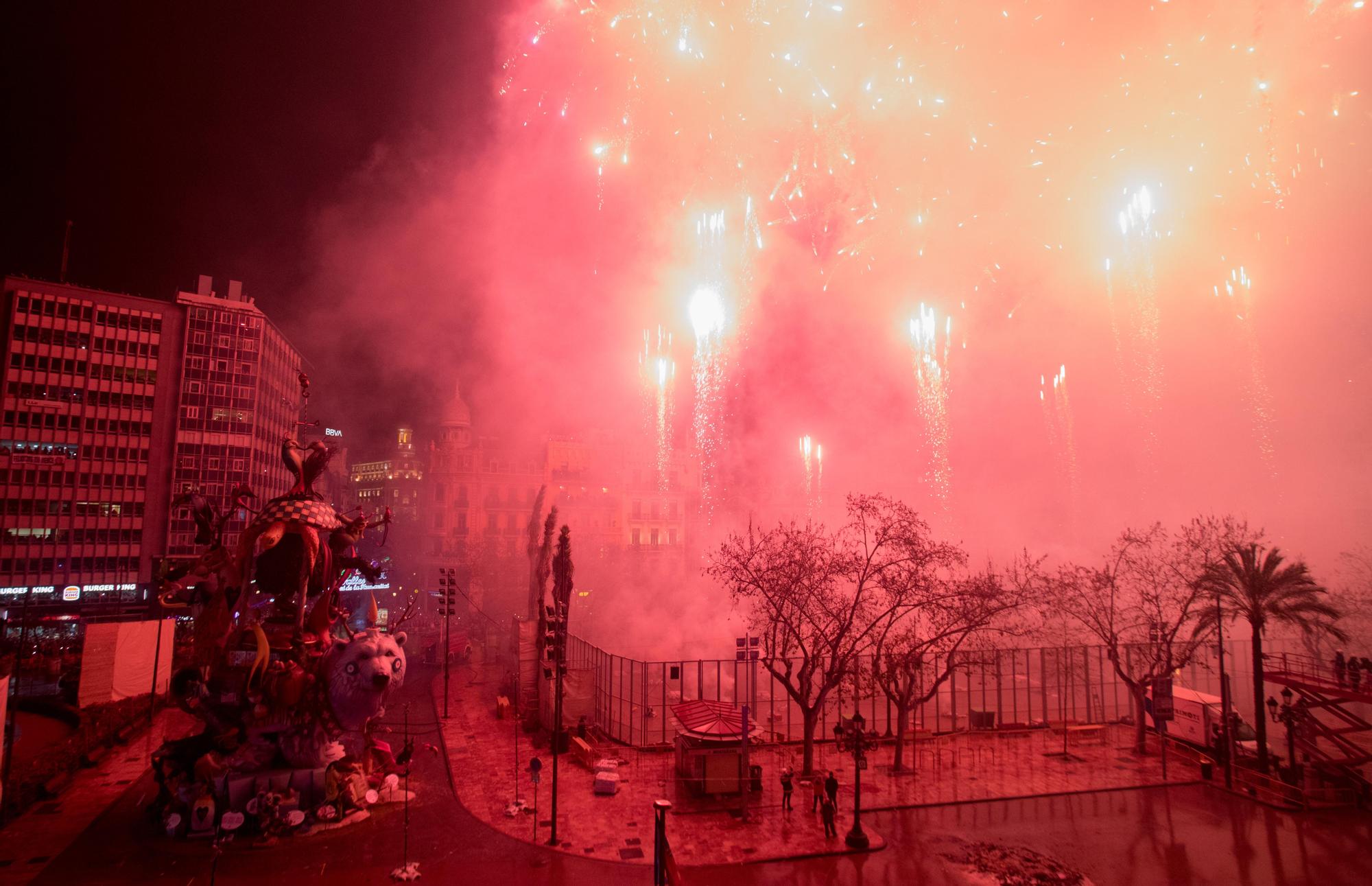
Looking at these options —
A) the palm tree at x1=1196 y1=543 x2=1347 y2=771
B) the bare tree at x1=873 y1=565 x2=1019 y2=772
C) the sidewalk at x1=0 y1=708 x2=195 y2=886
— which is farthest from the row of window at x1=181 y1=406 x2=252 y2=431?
the palm tree at x1=1196 y1=543 x2=1347 y2=771

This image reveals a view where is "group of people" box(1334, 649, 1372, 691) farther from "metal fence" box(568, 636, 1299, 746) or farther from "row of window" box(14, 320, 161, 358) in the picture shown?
"row of window" box(14, 320, 161, 358)

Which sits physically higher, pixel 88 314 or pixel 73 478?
pixel 88 314

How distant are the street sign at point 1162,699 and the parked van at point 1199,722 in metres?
1.27

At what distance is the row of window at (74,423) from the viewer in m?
45.2

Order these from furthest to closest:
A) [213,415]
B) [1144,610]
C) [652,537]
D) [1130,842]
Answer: [652,537] → [213,415] → [1144,610] → [1130,842]

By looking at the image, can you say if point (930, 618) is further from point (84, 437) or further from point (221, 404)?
point (84, 437)

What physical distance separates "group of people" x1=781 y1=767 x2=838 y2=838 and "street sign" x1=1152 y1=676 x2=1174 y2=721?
10800mm

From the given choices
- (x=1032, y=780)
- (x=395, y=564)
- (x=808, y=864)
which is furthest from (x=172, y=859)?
(x=395, y=564)

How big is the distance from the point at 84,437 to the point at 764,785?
5290 cm

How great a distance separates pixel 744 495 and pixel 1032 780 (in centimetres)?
5070

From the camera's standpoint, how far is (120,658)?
26.2m

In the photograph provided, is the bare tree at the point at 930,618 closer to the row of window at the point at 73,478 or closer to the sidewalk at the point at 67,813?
the sidewalk at the point at 67,813

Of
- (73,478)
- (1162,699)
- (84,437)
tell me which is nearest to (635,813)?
(1162,699)

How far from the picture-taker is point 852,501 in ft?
77.5
